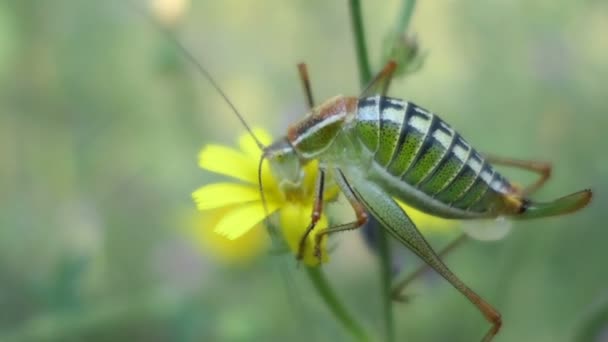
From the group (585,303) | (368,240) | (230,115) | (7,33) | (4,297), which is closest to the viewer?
(368,240)

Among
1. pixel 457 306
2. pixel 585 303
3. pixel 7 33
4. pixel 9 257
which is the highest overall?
pixel 7 33

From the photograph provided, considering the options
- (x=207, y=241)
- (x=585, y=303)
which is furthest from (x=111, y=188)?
(x=585, y=303)

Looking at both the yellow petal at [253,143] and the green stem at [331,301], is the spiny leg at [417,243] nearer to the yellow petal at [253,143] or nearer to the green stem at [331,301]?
the green stem at [331,301]

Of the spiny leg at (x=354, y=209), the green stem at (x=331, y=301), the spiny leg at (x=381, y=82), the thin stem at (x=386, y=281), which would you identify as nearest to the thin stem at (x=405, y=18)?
the spiny leg at (x=381, y=82)

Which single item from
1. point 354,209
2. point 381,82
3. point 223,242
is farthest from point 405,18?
point 223,242

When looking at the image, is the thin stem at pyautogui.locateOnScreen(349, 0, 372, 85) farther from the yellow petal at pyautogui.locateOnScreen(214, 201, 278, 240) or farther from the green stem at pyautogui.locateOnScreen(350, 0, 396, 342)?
the yellow petal at pyautogui.locateOnScreen(214, 201, 278, 240)

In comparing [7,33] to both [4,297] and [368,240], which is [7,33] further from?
[368,240]

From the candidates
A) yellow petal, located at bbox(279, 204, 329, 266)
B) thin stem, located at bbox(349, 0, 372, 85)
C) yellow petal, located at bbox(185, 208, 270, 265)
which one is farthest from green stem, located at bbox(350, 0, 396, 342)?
yellow petal, located at bbox(185, 208, 270, 265)
